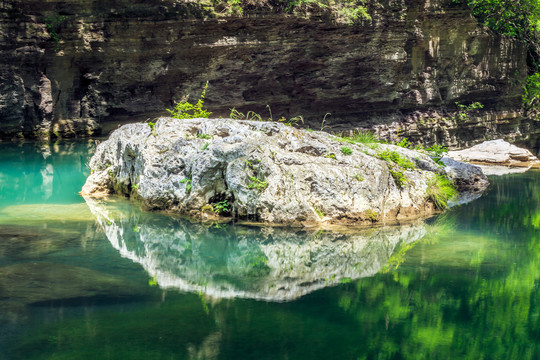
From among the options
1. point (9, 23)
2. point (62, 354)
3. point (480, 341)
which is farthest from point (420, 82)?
point (62, 354)

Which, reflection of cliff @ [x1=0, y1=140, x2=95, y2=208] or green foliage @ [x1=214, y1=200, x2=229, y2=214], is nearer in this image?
green foliage @ [x1=214, y1=200, x2=229, y2=214]

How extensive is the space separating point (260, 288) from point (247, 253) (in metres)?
1.24

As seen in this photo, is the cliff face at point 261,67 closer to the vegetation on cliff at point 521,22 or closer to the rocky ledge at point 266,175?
the vegetation on cliff at point 521,22

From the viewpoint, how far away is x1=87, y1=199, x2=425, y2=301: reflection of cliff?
18.1ft

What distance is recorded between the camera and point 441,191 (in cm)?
955

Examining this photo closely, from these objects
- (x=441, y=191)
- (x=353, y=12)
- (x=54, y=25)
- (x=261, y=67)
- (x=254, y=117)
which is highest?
(x=353, y=12)

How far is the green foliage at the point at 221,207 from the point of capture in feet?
27.0

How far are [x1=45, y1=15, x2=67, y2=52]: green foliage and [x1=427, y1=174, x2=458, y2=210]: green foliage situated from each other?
1235cm

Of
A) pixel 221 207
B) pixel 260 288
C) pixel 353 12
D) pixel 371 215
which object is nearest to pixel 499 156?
pixel 353 12

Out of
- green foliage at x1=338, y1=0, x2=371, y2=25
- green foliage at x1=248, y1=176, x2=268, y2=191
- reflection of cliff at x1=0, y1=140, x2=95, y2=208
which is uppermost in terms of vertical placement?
green foliage at x1=338, y1=0, x2=371, y2=25

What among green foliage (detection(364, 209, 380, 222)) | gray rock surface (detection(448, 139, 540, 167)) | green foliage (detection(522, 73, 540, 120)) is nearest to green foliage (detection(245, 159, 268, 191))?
green foliage (detection(364, 209, 380, 222))

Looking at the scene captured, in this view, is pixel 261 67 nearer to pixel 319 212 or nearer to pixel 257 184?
pixel 257 184

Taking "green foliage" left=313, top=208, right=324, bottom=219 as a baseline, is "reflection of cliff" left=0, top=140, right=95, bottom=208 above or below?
below

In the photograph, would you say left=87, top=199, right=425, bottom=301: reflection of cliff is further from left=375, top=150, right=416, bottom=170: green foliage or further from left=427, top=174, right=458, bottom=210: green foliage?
left=375, top=150, right=416, bottom=170: green foliage
